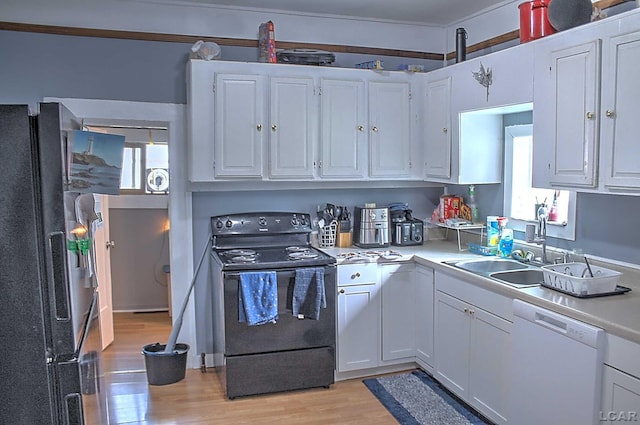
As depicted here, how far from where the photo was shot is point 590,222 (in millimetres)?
3100

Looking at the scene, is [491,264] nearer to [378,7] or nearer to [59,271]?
[378,7]

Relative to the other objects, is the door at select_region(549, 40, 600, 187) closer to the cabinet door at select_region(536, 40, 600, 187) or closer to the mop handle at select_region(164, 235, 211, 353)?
the cabinet door at select_region(536, 40, 600, 187)

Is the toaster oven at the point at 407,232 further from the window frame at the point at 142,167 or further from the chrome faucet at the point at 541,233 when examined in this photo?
the window frame at the point at 142,167

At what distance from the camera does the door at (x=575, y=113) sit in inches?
103

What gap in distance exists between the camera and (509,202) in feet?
12.5

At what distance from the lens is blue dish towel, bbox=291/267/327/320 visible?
3.50 metres

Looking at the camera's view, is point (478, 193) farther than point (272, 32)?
Yes

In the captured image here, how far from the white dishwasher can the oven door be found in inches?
50.0

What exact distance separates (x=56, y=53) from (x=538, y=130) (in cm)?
311

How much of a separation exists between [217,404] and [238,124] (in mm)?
1856

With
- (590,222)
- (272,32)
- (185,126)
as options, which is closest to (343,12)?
(272,32)

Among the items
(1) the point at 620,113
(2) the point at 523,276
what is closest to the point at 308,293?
(2) the point at 523,276

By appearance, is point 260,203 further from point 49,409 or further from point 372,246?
point 49,409

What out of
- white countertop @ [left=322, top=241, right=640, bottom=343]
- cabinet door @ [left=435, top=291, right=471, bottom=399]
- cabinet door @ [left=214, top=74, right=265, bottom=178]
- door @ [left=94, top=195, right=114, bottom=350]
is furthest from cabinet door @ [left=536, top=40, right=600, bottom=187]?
door @ [left=94, top=195, right=114, bottom=350]
